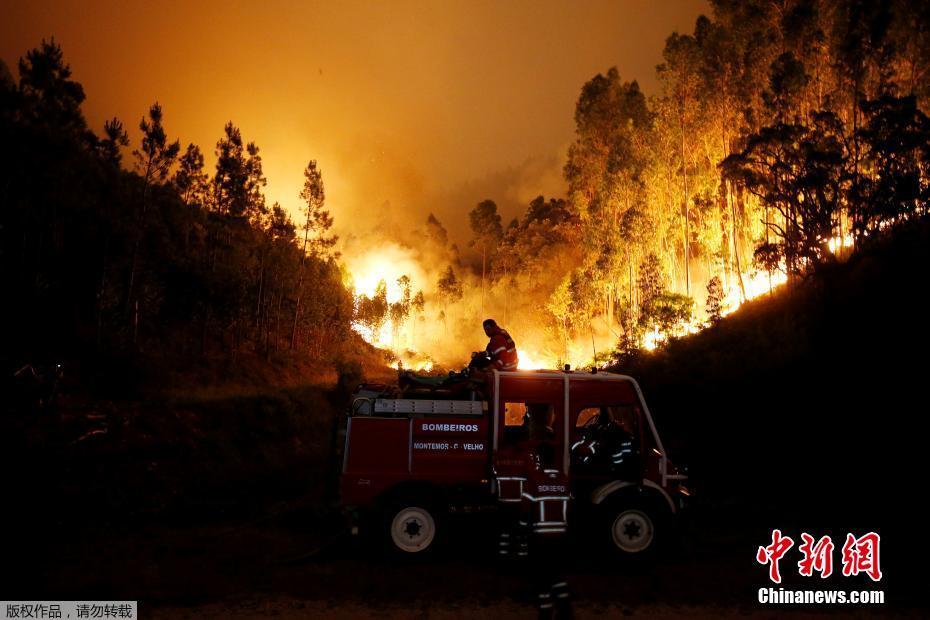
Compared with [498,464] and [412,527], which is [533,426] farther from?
[412,527]

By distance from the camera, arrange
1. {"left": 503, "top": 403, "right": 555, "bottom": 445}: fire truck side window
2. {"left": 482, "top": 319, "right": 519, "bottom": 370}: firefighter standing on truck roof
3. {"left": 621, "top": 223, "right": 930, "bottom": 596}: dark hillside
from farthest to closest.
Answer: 1. {"left": 621, "top": 223, "right": 930, "bottom": 596}: dark hillside
2. {"left": 482, "top": 319, "right": 519, "bottom": 370}: firefighter standing on truck roof
3. {"left": 503, "top": 403, "right": 555, "bottom": 445}: fire truck side window

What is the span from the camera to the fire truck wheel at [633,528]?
761cm

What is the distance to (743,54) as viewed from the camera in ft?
102

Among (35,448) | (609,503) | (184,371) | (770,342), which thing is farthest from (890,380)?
(184,371)

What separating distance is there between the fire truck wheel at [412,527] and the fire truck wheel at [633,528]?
247 cm

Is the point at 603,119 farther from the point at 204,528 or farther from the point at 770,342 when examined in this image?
the point at 204,528

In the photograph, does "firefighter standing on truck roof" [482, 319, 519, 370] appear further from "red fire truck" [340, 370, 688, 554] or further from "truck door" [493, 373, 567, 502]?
"truck door" [493, 373, 567, 502]

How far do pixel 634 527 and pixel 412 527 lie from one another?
10.1 feet

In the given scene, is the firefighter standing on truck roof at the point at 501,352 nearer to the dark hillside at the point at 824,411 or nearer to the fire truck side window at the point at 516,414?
the fire truck side window at the point at 516,414

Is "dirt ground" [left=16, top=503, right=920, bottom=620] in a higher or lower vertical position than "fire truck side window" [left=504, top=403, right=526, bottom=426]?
lower

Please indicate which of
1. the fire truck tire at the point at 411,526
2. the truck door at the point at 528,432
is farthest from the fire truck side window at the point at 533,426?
the fire truck tire at the point at 411,526

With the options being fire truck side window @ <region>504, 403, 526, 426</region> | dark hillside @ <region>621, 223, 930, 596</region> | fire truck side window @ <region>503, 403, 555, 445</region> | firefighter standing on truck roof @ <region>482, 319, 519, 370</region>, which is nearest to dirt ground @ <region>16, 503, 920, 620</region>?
fire truck side window @ <region>503, 403, 555, 445</region>

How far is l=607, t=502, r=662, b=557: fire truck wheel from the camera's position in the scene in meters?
7.61

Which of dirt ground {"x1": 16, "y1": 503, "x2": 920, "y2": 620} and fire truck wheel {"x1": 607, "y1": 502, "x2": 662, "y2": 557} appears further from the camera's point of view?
fire truck wheel {"x1": 607, "y1": 502, "x2": 662, "y2": 557}
